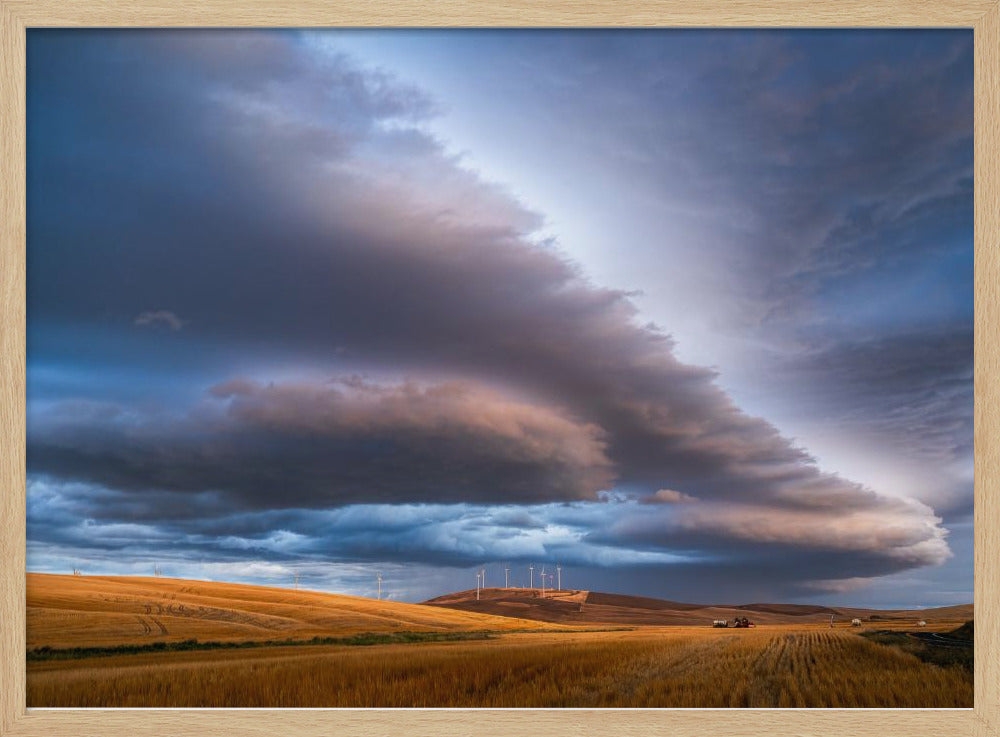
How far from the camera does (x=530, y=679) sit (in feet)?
15.1

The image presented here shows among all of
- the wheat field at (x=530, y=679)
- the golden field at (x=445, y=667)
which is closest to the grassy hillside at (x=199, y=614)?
the golden field at (x=445, y=667)

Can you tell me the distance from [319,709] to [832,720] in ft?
8.83

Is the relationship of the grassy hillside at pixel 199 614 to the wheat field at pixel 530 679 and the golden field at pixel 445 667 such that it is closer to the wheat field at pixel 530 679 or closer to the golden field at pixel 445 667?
the golden field at pixel 445 667

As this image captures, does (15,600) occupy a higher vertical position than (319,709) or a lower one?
higher

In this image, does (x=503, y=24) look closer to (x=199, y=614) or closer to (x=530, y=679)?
(x=530, y=679)

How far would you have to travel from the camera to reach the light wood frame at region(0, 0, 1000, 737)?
4336 millimetres

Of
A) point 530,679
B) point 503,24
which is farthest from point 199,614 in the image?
point 503,24

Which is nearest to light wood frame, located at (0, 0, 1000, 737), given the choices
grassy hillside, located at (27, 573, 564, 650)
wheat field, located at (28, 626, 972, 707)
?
wheat field, located at (28, 626, 972, 707)

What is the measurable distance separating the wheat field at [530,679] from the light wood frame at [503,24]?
74 millimetres

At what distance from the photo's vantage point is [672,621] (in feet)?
18.0

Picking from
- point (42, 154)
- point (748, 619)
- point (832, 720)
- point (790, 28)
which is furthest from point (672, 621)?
point (42, 154)

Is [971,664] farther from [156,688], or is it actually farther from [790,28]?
[156,688]

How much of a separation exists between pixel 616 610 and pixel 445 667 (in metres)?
1.31

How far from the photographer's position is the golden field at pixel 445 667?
4422 mm
